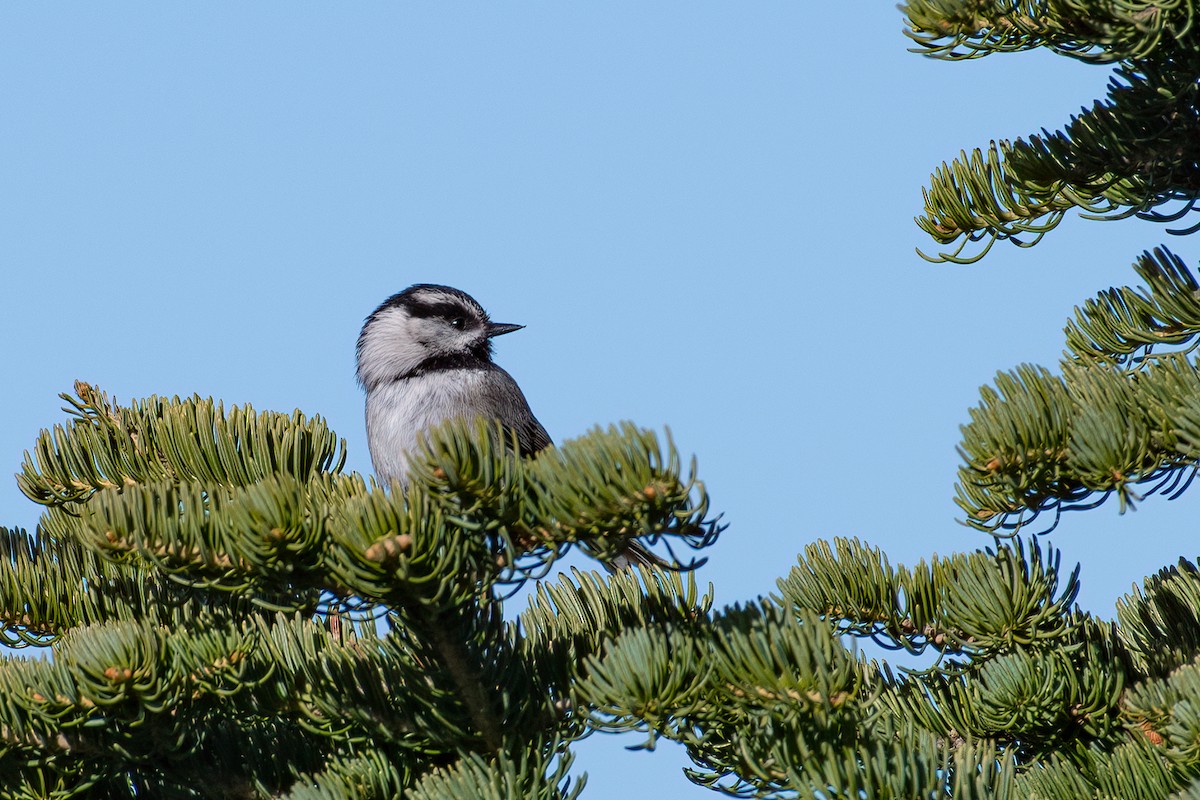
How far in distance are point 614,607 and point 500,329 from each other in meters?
5.32

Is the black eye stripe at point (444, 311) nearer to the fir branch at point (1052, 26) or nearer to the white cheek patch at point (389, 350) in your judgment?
the white cheek patch at point (389, 350)

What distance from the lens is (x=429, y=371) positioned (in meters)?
7.64

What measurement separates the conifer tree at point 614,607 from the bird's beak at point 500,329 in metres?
4.73

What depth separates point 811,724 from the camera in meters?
2.32

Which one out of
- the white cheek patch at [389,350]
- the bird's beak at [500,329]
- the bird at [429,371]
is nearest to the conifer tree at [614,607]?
the bird at [429,371]

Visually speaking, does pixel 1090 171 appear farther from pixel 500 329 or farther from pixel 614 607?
pixel 500 329

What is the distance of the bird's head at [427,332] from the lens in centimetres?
797

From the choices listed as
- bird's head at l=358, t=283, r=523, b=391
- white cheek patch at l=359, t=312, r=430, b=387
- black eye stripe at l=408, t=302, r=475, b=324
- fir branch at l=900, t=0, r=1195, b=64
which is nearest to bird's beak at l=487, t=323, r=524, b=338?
bird's head at l=358, t=283, r=523, b=391

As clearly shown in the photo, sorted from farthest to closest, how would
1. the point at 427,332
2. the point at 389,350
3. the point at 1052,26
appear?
the point at 427,332 → the point at 389,350 → the point at 1052,26

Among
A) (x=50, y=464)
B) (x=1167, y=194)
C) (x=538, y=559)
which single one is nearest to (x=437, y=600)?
(x=538, y=559)

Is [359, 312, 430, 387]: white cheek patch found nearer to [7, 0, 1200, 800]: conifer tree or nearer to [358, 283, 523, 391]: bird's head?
[358, 283, 523, 391]: bird's head

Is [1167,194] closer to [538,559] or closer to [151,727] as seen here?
[538,559]

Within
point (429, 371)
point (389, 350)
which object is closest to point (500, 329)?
point (429, 371)

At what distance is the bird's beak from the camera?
26.4 feet
